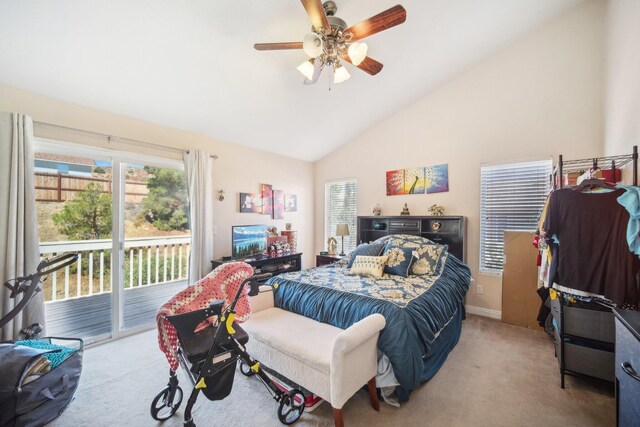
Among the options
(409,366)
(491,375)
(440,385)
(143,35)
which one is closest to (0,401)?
(409,366)

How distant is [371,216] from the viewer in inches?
169

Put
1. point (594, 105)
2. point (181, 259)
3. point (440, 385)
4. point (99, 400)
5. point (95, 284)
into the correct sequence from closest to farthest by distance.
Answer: point (99, 400)
point (440, 385)
point (594, 105)
point (95, 284)
point (181, 259)

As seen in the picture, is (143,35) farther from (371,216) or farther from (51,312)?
(371,216)

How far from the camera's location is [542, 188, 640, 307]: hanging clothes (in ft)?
5.40

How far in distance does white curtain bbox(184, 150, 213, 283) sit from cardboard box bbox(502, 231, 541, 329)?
3.92 metres

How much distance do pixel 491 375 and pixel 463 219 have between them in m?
1.94

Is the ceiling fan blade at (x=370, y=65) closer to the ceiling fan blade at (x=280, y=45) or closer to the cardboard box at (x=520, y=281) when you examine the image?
the ceiling fan blade at (x=280, y=45)

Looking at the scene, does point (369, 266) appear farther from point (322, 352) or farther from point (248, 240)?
point (248, 240)

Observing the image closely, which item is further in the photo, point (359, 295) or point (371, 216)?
point (371, 216)

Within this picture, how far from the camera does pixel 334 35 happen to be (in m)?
1.87

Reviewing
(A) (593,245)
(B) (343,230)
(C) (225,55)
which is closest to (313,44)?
(C) (225,55)

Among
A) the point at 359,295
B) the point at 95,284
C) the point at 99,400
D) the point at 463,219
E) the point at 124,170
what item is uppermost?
the point at 124,170

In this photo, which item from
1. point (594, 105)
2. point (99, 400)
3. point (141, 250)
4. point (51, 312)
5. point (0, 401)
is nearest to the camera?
point (0, 401)

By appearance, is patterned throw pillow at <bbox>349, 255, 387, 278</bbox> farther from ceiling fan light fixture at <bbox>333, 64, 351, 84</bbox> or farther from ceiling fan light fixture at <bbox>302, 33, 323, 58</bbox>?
ceiling fan light fixture at <bbox>302, 33, 323, 58</bbox>
